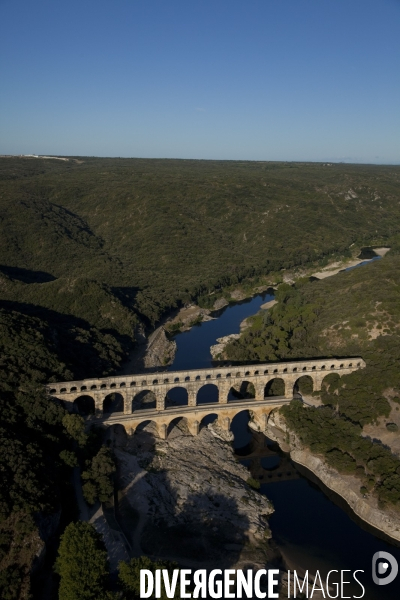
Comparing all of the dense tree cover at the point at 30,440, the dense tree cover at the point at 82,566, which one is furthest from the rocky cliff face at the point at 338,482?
the dense tree cover at the point at 82,566

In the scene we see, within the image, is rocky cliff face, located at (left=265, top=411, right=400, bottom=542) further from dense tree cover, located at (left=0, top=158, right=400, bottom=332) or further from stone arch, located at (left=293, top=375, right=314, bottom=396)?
dense tree cover, located at (left=0, top=158, right=400, bottom=332)

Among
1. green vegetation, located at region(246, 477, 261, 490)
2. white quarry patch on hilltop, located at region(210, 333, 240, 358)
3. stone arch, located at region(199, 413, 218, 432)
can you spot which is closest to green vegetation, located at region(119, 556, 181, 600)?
green vegetation, located at region(246, 477, 261, 490)

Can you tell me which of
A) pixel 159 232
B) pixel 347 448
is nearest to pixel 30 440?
pixel 347 448

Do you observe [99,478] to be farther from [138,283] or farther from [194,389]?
[138,283]

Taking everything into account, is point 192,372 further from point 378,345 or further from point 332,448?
point 378,345

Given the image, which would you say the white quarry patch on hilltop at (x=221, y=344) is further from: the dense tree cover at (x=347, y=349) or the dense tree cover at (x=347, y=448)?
the dense tree cover at (x=347, y=448)

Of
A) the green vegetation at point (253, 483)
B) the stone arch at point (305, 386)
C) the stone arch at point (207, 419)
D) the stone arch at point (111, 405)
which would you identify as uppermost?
the stone arch at point (305, 386)

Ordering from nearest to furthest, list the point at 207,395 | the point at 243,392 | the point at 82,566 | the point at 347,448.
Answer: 1. the point at 82,566
2. the point at 347,448
3. the point at 243,392
4. the point at 207,395
